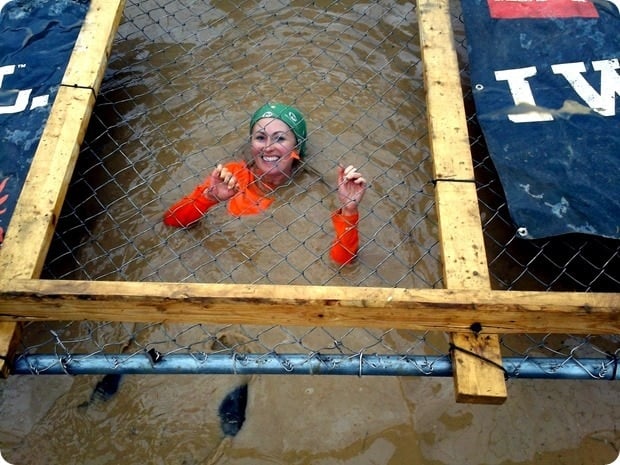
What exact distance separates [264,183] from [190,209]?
462mm

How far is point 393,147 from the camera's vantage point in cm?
340

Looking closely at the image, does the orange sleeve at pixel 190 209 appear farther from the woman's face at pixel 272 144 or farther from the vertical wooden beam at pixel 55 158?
the vertical wooden beam at pixel 55 158

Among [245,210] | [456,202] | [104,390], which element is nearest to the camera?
[456,202]

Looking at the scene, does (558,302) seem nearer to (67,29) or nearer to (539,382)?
(539,382)

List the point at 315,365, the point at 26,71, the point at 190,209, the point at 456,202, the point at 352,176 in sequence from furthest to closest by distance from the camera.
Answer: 1. the point at 190,209
2. the point at 26,71
3. the point at 352,176
4. the point at 456,202
5. the point at 315,365

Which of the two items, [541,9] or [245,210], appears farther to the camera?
[245,210]

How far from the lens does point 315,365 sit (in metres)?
1.76

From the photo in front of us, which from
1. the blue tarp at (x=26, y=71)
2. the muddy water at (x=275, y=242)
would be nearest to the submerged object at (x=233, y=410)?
the muddy water at (x=275, y=242)

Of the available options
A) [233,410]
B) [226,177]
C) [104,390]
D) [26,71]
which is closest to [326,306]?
[233,410]

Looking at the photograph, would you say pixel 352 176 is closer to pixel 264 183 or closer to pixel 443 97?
pixel 443 97

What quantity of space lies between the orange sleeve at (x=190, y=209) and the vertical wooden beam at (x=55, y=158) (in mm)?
681

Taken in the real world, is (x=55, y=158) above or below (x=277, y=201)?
above

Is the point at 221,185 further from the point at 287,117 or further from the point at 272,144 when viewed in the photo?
the point at 287,117

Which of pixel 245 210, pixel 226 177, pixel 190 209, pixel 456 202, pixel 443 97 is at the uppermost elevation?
pixel 443 97
